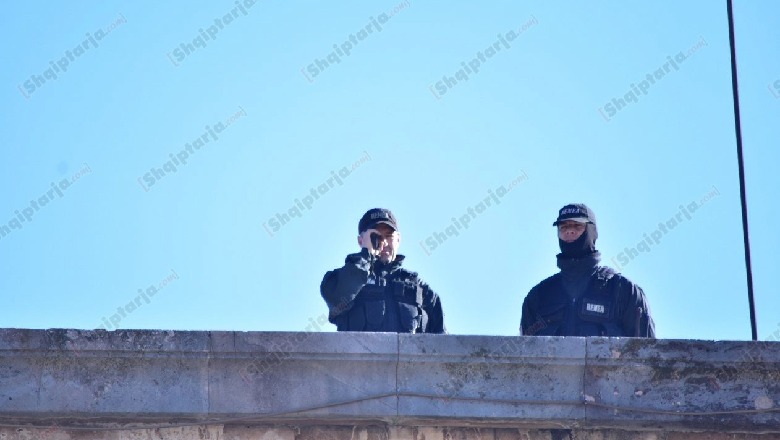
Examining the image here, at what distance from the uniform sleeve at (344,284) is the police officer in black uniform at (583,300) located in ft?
3.29

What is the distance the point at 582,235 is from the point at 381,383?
1.99m

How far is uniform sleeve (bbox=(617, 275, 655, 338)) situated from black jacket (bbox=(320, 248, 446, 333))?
1051 millimetres

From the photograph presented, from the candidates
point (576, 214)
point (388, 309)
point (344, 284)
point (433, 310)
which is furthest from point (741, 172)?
point (344, 284)

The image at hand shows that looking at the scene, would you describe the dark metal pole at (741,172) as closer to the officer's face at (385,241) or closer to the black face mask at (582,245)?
the black face mask at (582,245)

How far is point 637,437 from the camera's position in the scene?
6402 mm

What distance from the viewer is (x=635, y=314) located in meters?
7.25

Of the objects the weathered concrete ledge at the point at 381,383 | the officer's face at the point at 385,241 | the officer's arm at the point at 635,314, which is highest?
the officer's face at the point at 385,241

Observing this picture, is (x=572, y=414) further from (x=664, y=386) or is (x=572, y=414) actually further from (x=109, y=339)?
(x=109, y=339)

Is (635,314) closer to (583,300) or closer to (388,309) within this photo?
(583,300)

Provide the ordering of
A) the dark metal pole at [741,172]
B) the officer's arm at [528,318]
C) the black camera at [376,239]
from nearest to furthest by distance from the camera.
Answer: the officer's arm at [528,318]
the black camera at [376,239]
the dark metal pole at [741,172]

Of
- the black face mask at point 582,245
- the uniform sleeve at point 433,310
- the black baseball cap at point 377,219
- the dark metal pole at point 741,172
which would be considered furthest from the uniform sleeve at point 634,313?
the black baseball cap at point 377,219

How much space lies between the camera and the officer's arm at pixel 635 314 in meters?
7.22

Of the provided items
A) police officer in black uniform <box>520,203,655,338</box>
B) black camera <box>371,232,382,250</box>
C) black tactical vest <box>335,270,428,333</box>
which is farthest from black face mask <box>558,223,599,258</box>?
black camera <box>371,232,382,250</box>

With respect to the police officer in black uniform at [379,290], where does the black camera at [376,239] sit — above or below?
above
